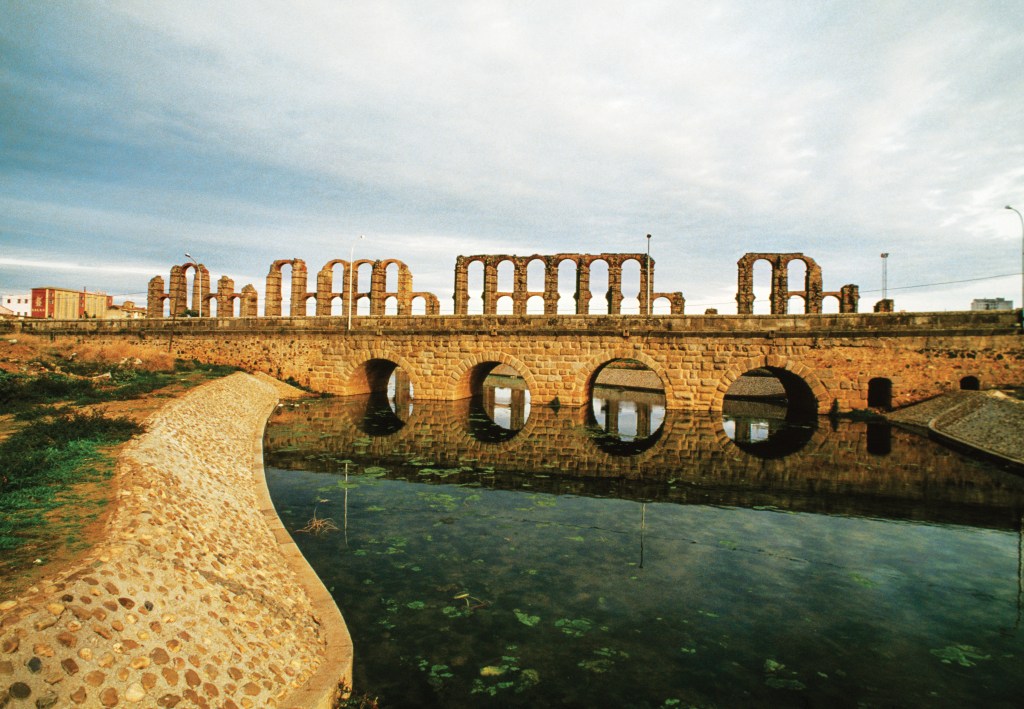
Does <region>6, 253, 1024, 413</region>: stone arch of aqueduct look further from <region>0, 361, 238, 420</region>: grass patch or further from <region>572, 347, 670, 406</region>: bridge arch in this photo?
<region>0, 361, 238, 420</region>: grass patch

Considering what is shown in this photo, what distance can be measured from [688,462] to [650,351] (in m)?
10.1

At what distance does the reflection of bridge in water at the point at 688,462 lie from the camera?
11.6m

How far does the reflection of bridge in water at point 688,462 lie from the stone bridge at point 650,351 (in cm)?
278

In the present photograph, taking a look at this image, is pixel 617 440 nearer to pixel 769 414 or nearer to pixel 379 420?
pixel 379 420

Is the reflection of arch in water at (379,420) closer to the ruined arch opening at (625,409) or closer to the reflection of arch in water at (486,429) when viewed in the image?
the reflection of arch in water at (486,429)

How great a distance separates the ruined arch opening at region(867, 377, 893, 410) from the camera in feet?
74.8

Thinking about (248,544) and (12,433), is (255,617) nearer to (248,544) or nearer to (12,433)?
(248,544)

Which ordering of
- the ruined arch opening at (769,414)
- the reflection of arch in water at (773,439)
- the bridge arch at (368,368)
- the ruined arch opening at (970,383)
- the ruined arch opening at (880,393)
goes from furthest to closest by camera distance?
1. the bridge arch at (368,368)
2. the ruined arch opening at (880,393)
3. the ruined arch opening at (970,383)
4. the ruined arch opening at (769,414)
5. the reflection of arch in water at (773,439)

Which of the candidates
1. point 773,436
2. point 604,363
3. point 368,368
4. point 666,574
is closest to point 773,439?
point 773,436

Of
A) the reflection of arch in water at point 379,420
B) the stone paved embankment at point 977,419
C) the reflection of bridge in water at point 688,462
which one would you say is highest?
the stone paved embankment at point 977,419

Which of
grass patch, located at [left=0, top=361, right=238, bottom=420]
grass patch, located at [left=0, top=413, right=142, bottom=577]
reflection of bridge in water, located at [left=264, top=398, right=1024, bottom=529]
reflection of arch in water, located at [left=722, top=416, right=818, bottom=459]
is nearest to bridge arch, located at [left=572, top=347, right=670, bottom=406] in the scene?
reflection of bridge in water, located at [left=264, top=398, right=1024, bottom=529]

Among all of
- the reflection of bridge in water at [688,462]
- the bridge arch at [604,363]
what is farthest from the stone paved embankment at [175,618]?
the bridge arch at [604,363]

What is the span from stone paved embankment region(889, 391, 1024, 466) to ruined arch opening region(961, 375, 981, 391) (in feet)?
2.89

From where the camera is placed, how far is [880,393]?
926 inches
